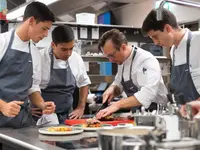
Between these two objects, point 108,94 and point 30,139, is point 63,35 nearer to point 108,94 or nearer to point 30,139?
point 108,94

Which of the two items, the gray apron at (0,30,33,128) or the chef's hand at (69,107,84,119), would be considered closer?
the gray apron at (0,30,33,128)

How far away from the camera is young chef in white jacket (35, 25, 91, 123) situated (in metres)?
2.81

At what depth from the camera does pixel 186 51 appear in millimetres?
2467

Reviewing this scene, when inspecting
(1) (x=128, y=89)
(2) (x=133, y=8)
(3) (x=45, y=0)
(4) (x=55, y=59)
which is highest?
(2) (x=133, y=8)

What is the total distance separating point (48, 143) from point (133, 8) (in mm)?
5321

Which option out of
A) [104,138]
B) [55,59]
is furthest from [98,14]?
[104,138]

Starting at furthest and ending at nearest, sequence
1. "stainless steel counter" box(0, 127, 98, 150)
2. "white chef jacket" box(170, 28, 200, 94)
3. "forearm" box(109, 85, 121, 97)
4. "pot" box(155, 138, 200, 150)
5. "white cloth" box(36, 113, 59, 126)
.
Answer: "forearm" box(109, 85, 121, 97)
"white cloth" box(36, 113, 59, 126)
"white chef jacket" box(170, 28, 200, 94)
"stainless steel counter" box(0, 127, 98, 150)
"pot" box(155, 138, 200, 150)

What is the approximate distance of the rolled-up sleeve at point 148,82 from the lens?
2572 mm

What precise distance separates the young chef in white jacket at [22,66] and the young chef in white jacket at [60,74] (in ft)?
0.98

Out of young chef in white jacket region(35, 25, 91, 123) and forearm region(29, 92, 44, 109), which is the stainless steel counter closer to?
forearm region(29, 92, 44, 109)

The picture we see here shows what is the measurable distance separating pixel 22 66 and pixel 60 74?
1.93ft

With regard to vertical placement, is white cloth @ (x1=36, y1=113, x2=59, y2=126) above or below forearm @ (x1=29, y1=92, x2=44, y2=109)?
below

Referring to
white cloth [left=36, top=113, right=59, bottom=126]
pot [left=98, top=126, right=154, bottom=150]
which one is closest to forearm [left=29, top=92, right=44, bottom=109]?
white cloth [left=36, top=113, right=59, bottom=126]

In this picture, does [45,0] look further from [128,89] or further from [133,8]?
[133,8]
